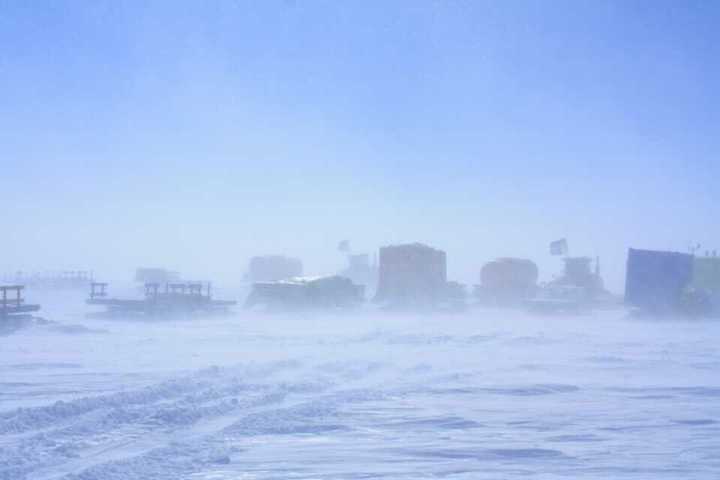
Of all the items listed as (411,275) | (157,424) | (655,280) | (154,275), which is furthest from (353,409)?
(154,275)

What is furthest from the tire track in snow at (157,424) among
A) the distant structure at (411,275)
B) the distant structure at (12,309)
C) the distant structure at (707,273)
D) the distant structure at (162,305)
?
the distant structure at (707,273)

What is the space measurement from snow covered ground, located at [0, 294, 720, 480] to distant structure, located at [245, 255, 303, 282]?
138ft

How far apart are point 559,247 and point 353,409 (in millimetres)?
46033

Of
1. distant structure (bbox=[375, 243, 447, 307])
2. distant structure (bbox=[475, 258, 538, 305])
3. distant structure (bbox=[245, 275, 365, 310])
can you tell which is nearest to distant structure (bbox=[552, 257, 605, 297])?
distant structure (bbox=[475, 258, 538, 305])

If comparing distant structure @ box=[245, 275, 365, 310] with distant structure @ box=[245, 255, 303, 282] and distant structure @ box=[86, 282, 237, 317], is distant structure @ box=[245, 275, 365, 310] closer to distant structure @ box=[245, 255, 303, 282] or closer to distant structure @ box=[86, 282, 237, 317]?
distant structure @ box=[86, 282, 237, 317]

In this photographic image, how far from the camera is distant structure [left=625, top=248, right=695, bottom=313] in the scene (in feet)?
115

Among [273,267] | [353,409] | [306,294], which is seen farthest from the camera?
[273,267]

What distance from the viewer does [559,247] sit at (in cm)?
5456

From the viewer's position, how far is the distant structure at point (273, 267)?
6316cm

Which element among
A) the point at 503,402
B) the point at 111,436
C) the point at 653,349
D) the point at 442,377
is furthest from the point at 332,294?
the point at 111,436

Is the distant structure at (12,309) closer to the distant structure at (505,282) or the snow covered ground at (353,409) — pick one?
the snow covered ground at (353,409)

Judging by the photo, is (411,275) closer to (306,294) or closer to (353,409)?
(306,294)

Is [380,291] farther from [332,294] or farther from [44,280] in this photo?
[44,280]

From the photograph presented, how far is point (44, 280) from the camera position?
68.4m
